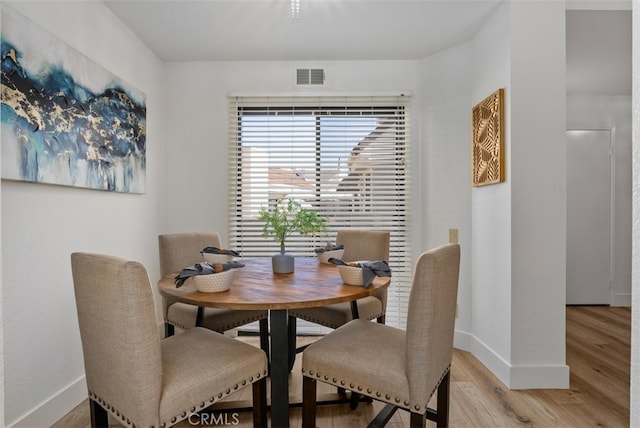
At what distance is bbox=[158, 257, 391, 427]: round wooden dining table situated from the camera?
1444 mm

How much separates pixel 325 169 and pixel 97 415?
2.44m

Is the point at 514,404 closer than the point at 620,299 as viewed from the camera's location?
Yes

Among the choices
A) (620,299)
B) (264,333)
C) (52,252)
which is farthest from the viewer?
(620,299)

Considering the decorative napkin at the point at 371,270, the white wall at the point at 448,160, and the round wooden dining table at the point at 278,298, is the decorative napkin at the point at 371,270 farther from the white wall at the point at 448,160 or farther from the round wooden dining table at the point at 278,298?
the white wall at the point at 448,160

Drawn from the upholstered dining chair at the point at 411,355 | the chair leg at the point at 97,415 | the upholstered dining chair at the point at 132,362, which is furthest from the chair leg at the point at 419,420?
the chair leg at the point at 97,415

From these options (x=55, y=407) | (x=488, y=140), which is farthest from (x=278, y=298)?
(x=488, y=140)

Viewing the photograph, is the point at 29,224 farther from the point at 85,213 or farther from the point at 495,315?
the point at 495,315

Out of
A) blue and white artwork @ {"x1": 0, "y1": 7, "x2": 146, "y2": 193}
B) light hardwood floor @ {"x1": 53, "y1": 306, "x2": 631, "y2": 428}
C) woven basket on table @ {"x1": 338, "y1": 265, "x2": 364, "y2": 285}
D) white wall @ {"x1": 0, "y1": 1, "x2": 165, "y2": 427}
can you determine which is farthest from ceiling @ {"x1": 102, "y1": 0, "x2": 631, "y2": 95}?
light hardwood floor @ {"x1": 53, "y1": 306, "x2": 631, "y2": 428}

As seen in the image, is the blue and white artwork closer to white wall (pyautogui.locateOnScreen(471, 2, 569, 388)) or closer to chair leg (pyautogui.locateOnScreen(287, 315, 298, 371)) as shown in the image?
chair leg (pyautogui.locateOnScreen(287, 315, 298, 371))

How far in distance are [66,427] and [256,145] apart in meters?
2.41

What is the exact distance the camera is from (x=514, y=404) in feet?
6.96

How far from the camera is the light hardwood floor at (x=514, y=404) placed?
1.95 meters

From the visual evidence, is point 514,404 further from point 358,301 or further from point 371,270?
point 371,270

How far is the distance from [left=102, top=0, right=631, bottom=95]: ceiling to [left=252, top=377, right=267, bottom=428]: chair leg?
2.31 meters
